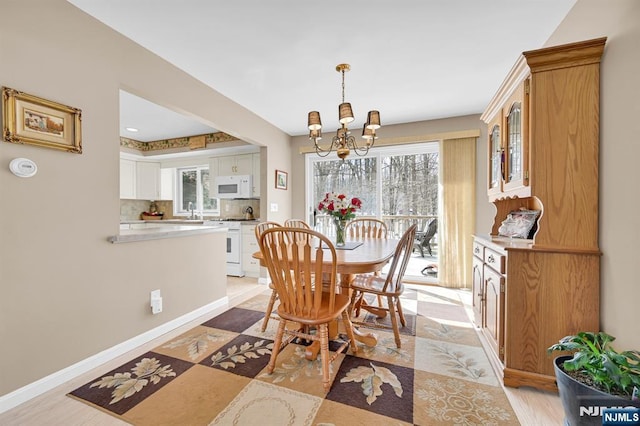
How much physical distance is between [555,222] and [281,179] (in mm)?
3378

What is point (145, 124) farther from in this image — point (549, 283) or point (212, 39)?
point (549, 283)

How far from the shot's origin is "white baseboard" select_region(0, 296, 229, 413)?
1.44 meters

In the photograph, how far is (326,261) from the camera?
166 centimetres

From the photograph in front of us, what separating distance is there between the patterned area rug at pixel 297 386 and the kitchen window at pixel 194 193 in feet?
11.2

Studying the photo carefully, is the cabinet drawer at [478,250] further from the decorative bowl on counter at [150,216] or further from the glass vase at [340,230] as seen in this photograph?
the decorative bowl on counter at [150,216]

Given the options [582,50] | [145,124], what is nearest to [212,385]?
[582,50]

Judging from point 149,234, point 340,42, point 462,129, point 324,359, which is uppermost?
point 340,42

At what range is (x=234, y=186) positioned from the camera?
4629 mm

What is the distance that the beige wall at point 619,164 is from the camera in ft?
4.06

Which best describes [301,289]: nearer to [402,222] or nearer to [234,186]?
[402,222]

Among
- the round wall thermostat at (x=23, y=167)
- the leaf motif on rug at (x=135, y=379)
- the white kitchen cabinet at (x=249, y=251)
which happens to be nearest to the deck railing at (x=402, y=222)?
the white kitchen cabinet at (x=249, y=251)

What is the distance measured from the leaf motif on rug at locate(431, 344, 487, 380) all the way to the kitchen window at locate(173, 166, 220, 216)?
14.5ft

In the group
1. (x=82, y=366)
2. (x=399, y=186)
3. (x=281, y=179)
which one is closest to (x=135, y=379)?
(x=82, y=366)

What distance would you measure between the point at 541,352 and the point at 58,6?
3.51 meters
